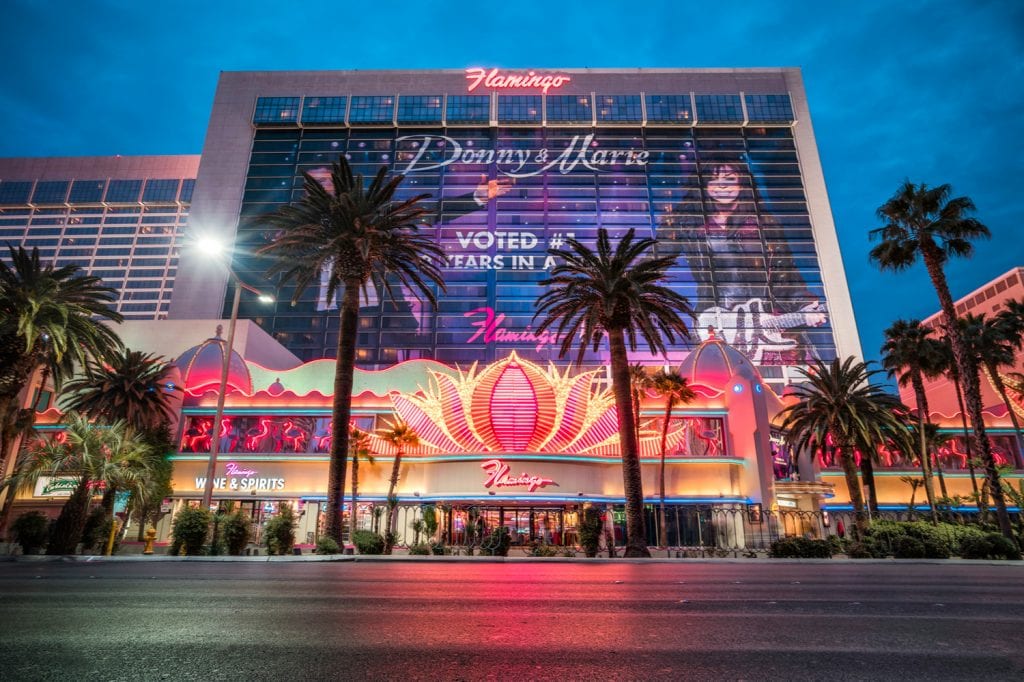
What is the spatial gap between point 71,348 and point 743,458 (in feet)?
127

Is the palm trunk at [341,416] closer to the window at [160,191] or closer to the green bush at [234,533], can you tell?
the green bush at [234,533]

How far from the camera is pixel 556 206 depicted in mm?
106938

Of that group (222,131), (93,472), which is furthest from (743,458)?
(222,131)

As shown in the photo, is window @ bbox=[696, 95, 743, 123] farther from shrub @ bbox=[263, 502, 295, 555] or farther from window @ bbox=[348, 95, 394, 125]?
shrub @ bbox=[263, 502, 295, 555]

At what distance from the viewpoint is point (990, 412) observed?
169ft

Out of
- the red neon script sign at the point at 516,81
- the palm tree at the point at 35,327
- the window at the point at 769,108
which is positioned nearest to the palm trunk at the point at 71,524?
the palm tree at the point at 35,327

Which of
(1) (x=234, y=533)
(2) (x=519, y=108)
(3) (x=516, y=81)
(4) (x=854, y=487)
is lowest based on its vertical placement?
(1) (x=234, y=533)

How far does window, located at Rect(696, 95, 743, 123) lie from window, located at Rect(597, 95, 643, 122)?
12304 millimetres

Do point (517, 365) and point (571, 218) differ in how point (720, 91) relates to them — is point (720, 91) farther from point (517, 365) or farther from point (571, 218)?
point (517, 365)

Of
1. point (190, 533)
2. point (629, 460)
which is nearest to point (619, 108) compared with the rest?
point (629, 460)

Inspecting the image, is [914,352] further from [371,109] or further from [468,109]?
[371,109]

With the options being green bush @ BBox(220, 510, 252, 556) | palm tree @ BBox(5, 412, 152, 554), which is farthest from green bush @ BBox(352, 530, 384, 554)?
palm tree @ BBox(5, 412, 152, 554)

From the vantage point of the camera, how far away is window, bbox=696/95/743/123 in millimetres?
115250

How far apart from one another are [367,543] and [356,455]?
38.1 ft
